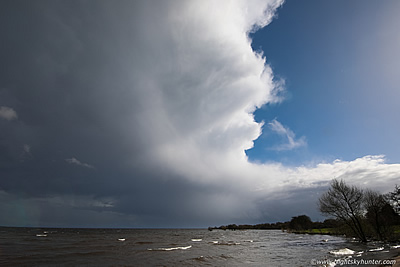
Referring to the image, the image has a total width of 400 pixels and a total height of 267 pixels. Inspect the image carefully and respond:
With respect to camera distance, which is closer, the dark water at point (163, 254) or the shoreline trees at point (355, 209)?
the dark water at point (163, 254)

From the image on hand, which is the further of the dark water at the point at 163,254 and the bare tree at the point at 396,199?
the bare tree at the point at 396,199

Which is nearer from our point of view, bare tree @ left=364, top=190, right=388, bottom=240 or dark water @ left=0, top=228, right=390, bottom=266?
dark water @ left=0, top=228, right=390, bottom=266

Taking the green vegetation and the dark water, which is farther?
the green vegetation

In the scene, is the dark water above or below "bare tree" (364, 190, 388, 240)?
below

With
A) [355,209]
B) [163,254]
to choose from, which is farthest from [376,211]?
[163,254]

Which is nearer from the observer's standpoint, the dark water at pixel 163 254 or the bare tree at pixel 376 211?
the dark water at pixel 163 254

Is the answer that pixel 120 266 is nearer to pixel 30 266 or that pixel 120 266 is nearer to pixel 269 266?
pixel 30 266

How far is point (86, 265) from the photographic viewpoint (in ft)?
74.3

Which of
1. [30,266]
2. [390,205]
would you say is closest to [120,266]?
[30,266]

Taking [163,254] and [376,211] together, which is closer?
[163,254]

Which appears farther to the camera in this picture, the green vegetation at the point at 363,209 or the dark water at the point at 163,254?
the green vegetation at the point at 363,209

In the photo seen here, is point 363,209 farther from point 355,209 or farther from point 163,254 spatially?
point 163,254

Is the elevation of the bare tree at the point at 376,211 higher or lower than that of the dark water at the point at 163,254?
higher

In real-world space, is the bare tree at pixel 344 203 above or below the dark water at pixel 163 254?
above
